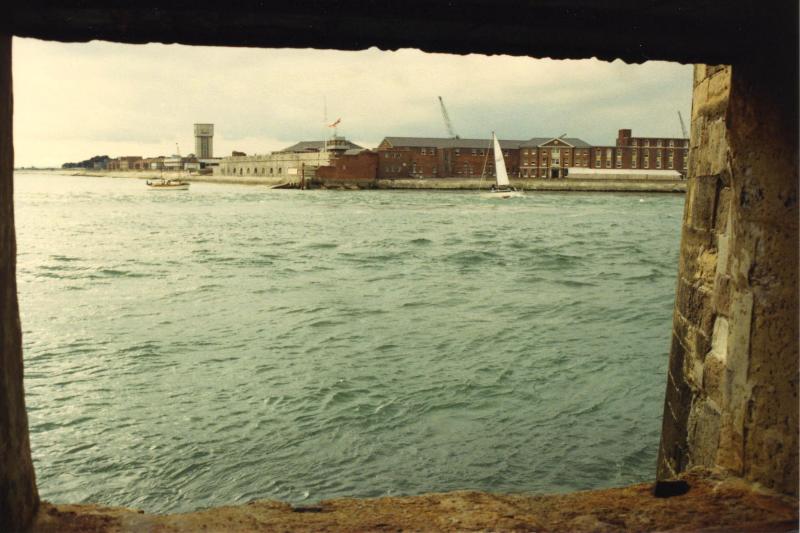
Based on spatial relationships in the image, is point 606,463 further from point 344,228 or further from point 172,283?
point 344,228

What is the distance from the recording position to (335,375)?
10992mm

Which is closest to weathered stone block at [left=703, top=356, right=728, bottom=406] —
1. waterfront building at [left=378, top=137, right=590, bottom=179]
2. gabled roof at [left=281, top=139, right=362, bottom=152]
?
waterfront building at [left=378, top=137, right=590, bottom=179]

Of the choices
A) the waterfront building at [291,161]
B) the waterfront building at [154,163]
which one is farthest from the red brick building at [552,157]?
the waterfront building at [154,163]

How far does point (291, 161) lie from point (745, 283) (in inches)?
Result: 4435

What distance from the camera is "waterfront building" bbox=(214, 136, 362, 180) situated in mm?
107000

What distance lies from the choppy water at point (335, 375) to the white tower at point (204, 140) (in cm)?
17546

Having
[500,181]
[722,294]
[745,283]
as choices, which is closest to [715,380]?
[722,294]

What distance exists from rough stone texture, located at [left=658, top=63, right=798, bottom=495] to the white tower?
199m

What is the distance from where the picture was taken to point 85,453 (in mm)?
7805

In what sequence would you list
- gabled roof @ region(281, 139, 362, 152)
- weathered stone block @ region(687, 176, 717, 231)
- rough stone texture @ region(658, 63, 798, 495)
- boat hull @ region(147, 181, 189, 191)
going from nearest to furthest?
rough stone texture @ region(658, 63, 798, 495) < weathered stone block @ region(687, 176, 717, 231) < boat hull @ region(147, 181, 189, 191) < gabled roof @ region(281, 139, 362, 152)

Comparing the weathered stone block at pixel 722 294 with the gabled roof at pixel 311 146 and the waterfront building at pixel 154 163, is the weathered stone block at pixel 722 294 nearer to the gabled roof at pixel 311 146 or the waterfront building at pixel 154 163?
the gabled roof at pixel 311 146

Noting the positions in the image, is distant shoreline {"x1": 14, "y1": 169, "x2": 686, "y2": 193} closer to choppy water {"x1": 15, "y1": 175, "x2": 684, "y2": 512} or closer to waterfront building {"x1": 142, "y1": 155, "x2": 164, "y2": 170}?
choppy water {"x1": 15, "y1": 175, "x2": 684, "y2": 512}

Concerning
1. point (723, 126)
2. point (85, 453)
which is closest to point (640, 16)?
point (723, 126)

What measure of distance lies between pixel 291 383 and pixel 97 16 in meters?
8.27
